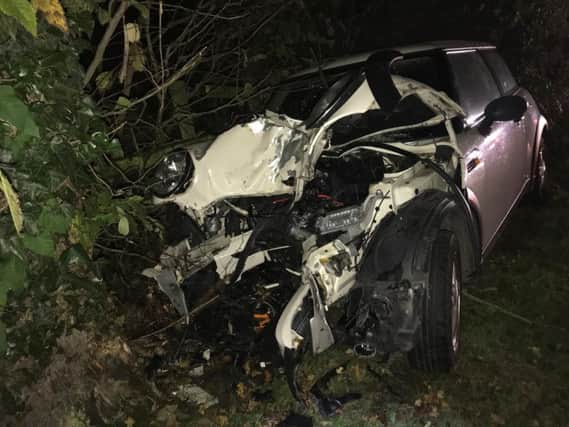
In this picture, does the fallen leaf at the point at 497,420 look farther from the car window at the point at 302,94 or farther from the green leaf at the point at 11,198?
the green leaf at the point at 11,198

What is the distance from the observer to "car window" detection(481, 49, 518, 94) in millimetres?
3988

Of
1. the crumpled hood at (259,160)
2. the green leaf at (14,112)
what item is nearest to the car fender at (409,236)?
the crumpled hood at (259,160)

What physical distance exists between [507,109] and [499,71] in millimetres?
1286

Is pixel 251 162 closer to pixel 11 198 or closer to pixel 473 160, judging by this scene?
pixel 11 198

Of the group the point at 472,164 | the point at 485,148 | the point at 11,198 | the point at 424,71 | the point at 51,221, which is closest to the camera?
the point at 11,198

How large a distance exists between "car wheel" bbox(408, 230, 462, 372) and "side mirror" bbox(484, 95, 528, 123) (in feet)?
3.03

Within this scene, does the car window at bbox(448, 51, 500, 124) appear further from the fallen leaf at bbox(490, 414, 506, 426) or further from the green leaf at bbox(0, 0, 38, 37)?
the green leaf at bbox(0, 0, 38, 37)

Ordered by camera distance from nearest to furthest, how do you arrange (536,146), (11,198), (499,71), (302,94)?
(11,198) → (302,94) → (499,71) → (536,146)

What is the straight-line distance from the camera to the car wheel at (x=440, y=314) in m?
2.49

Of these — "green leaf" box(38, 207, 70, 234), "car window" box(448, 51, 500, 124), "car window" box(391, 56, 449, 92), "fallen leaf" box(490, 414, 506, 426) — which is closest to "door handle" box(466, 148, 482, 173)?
"car window" box(448, 51, 500, 124)

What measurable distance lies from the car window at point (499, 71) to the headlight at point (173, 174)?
2754 mm

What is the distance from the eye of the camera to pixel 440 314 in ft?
8.14

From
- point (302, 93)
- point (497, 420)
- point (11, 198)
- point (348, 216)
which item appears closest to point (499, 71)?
point (302, 93)

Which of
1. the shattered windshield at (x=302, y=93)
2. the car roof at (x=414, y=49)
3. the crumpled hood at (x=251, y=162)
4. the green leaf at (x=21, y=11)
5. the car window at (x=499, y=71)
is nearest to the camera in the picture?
the green leaf at (x=21, y=11)
